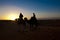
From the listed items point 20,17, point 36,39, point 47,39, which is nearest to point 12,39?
point 36,39

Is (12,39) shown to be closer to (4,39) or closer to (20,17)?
(4,39)

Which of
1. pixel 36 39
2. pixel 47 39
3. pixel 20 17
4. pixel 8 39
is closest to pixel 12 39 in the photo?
pixel 8 39

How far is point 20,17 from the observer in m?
25.9

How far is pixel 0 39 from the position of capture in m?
17.6

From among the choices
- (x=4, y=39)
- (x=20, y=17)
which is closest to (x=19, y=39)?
(x=4, y=39)

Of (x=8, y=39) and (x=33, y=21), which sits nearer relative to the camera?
(x=8, y=39)

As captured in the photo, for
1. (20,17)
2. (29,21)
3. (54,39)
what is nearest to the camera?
(54,39)

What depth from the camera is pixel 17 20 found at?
27.3 m

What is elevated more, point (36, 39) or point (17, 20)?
point (17, 20)

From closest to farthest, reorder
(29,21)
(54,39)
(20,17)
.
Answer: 1. (54,39)
2. (20,17)
3. (29,21)

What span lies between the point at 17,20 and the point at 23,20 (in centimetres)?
141

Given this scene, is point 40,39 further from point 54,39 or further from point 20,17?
point 20,17

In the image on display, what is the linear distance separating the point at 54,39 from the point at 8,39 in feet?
17.3

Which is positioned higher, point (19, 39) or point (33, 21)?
point (33, 21)
